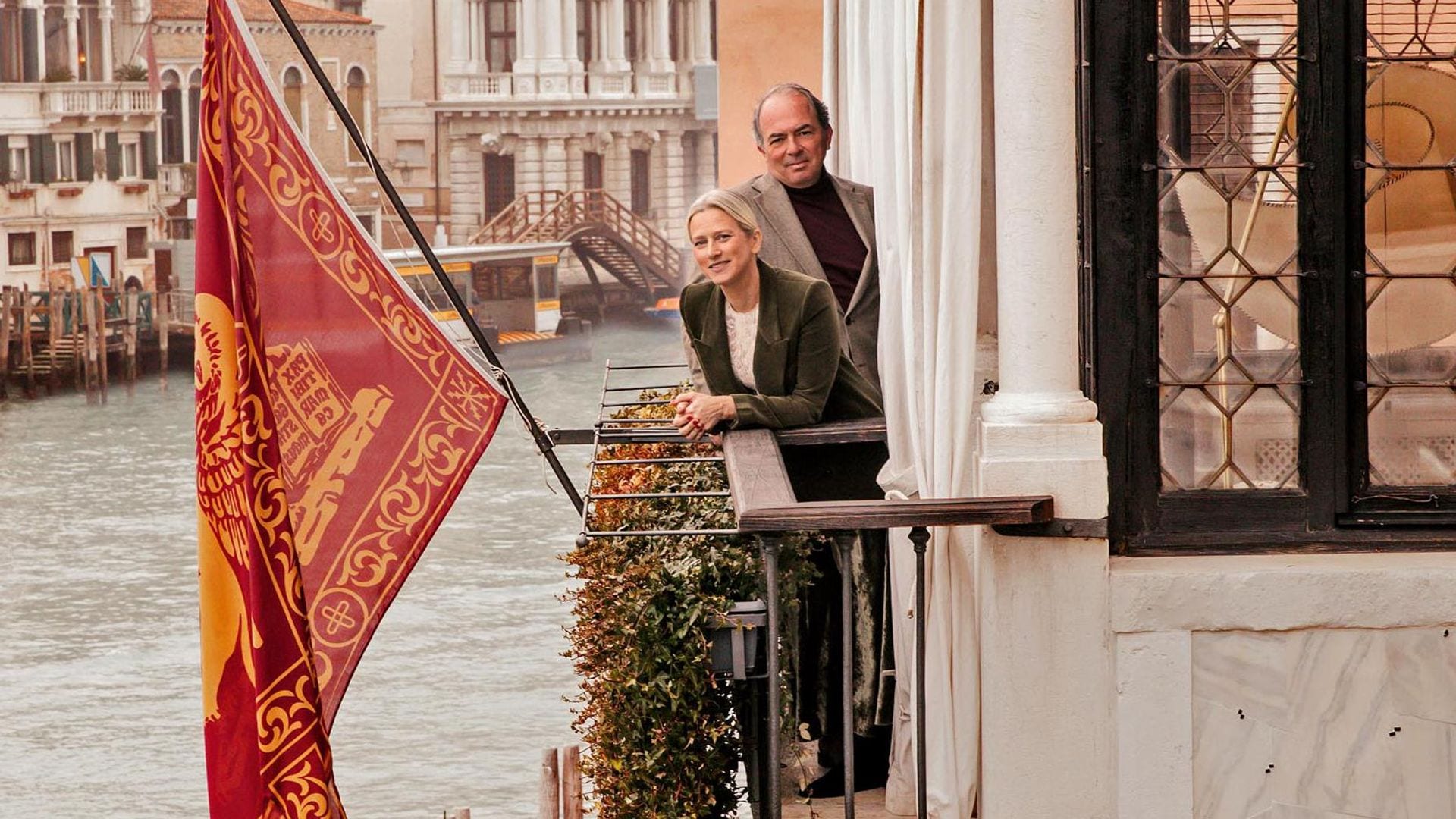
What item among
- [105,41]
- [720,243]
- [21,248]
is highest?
[105,41]

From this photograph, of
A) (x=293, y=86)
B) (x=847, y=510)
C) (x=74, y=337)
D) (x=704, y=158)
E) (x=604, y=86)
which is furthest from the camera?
(x=604, y=86)

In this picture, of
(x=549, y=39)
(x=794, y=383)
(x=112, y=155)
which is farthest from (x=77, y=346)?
(x=794, y=383)

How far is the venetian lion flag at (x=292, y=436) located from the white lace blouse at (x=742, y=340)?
54 centimetres

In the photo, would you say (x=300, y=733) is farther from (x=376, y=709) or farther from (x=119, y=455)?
(x=119, y=455)

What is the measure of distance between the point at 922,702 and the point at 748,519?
54cm

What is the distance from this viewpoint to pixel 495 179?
197ft

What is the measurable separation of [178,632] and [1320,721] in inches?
1252

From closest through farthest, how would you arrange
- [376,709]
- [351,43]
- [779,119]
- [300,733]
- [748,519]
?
[748,519]
[300,733]
[779,119]
[376,709]
[351,43]

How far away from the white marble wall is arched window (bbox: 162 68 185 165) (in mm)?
56531

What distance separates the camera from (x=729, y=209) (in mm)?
4227

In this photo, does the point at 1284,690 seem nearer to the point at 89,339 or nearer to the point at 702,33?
the point at 89,339

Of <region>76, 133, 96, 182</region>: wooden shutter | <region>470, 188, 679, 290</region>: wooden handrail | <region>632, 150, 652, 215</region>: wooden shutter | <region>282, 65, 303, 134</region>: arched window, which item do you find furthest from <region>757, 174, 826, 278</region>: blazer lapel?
<region>282, 65, 303, 134</region>: arched window

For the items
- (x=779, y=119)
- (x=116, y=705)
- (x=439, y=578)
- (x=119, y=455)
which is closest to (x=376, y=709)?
(x=116, y=705)

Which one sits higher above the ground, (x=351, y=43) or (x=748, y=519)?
(x=351, y=43)
